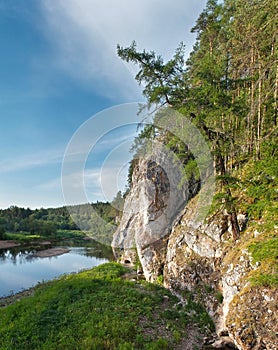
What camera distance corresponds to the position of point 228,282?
325 inches

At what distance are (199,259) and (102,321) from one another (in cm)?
521

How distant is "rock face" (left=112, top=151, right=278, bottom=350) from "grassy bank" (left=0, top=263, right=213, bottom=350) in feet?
3.48

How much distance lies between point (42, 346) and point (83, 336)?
4.40 ft

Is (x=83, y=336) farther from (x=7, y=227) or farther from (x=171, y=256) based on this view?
(x=7, y=227)

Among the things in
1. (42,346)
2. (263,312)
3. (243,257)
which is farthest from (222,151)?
(42,346)

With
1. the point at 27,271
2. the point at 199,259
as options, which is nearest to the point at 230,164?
the point at 199,259

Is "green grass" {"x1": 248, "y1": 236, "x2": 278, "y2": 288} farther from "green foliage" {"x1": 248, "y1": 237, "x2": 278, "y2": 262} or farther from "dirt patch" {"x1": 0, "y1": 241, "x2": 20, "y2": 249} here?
"dirt patch" {"x1": 0, "y1": 241, "x2": 20, "y2": 249}

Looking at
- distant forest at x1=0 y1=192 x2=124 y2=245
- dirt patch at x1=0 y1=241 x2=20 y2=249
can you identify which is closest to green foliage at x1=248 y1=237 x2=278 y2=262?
distant forest at x1=0 y1=192 x2=124 y2=245

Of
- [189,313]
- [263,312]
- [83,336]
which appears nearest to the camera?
[263,312]

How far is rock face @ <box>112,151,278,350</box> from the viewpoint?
646 cm

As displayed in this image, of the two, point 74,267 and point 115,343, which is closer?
point 115,343

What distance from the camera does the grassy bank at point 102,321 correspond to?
8.06m

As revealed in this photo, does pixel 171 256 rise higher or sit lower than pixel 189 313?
higher

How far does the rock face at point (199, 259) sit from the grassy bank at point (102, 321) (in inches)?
41.7
